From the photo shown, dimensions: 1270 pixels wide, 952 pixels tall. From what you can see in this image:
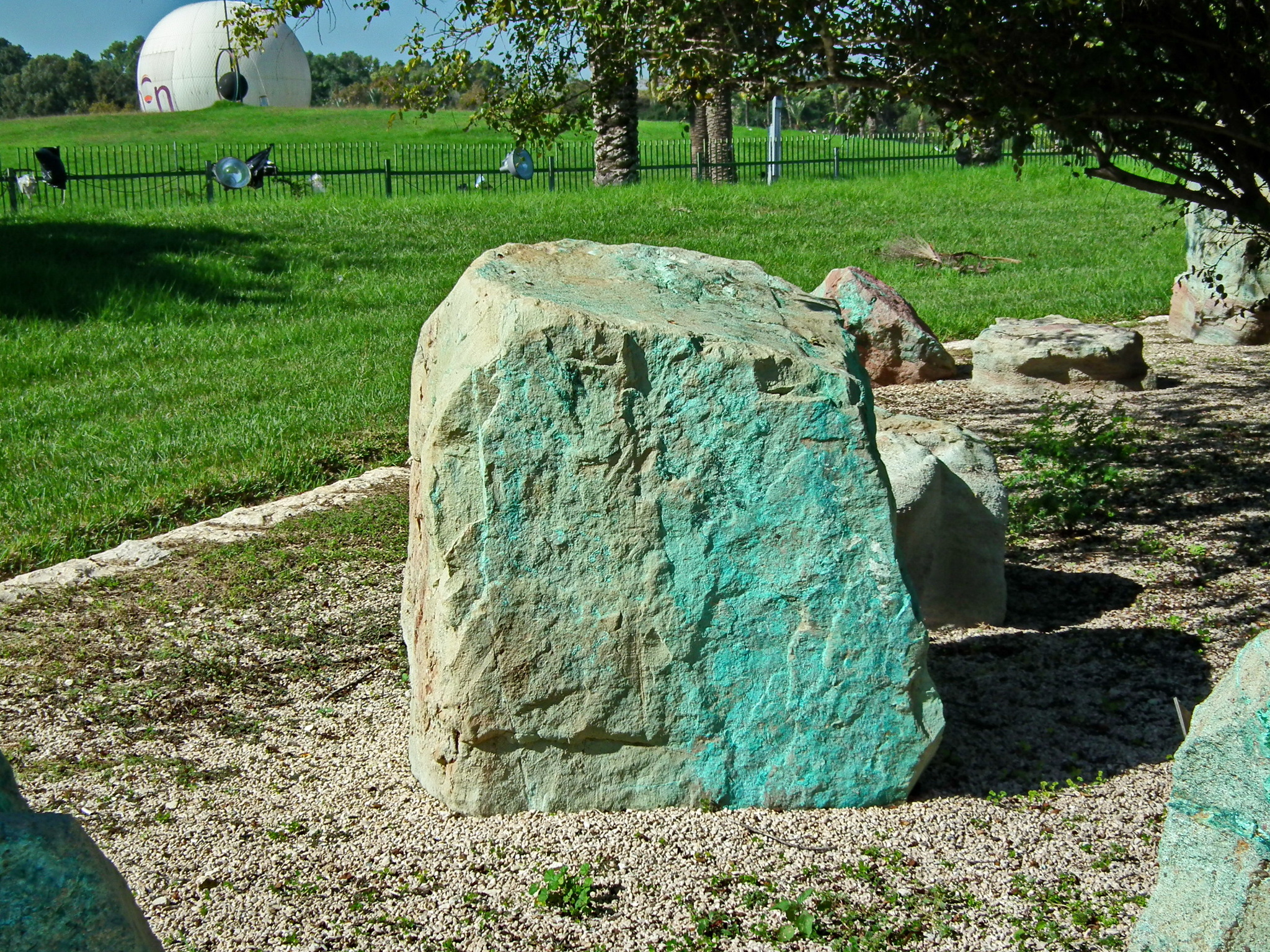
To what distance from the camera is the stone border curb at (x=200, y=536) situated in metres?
4.54

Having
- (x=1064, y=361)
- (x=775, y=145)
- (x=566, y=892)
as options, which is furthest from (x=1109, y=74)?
(x=775, y=145)

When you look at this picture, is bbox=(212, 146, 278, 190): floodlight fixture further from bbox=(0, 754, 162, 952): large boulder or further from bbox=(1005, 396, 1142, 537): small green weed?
bbox=(0, 754, 162, 952): large boulder

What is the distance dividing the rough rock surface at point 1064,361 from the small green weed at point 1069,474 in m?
1.09

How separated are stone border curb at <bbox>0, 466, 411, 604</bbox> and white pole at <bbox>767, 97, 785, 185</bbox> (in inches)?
669

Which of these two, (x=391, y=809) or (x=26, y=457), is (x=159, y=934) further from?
(x=26, y=457)

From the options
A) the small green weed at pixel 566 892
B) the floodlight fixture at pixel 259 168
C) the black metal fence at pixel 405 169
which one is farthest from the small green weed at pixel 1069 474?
the floodlight fixture at pixel 259 168

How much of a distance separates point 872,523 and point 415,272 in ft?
29.6

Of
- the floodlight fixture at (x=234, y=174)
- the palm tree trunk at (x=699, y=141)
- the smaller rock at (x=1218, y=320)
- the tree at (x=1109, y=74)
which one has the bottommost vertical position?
the smaller rock at (x=1218, y=320)

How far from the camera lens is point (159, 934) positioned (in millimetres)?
2500

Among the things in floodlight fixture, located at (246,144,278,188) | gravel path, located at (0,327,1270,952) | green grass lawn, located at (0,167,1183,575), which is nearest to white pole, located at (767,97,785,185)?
green grass lawn, located at (0,167,1183,575)

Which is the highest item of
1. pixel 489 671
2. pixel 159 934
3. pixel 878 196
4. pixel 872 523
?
pixel 878 196

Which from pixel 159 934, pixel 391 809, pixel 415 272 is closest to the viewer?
pixel 159 934

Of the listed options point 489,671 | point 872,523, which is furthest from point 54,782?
point 872,523

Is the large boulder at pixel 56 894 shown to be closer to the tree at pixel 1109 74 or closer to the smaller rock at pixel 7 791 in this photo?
the smaller rock at pixel 7 791
